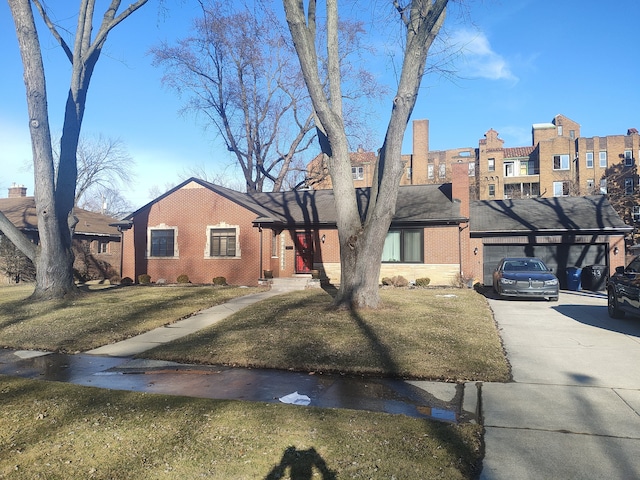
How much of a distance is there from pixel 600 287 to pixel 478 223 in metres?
5.69

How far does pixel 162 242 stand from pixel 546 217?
18.2 metres

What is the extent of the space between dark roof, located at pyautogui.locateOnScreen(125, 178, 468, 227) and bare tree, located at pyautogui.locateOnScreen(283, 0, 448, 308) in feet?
28.9

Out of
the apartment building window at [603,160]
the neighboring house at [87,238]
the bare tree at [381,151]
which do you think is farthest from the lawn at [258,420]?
the apartment building window at [603,160]

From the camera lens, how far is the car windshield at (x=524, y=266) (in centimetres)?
1653

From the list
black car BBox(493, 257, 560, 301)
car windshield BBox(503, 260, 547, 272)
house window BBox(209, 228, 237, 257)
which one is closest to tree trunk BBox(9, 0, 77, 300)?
house window BBox(209, 228, 237, 257)

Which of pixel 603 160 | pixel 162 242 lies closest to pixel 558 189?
pixel 603 160

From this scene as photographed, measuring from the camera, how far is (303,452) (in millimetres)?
3963

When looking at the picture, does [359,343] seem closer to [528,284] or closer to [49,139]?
[528,284]

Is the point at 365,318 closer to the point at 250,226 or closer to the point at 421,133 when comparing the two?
the point at 250,226

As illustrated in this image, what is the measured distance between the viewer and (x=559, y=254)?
21.0 metres

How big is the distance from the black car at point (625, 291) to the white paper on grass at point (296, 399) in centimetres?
827

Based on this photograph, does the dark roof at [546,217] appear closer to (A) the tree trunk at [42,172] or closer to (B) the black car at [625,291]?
(B) the black car at [625,291]

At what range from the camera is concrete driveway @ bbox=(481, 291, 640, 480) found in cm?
385

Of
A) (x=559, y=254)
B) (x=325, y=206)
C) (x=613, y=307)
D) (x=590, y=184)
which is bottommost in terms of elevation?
(x=613, y=307)
